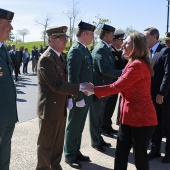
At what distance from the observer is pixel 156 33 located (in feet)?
16.7

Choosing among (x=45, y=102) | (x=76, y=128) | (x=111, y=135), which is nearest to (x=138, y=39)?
(x=45, y=102)

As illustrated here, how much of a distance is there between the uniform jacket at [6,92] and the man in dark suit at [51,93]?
1.31ft

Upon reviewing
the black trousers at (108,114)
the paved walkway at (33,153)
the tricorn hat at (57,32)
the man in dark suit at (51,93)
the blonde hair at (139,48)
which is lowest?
the paved walkway at (33,153)

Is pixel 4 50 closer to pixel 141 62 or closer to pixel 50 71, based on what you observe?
pixel 50 71

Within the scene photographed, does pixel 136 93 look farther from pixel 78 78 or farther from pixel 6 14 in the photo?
pixel 6 14

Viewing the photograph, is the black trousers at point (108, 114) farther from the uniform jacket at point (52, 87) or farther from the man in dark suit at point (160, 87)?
the uniform jacket at point (52, 87)

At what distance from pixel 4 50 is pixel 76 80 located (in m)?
1.25

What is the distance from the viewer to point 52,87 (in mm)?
3393

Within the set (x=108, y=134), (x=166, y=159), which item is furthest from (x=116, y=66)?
(x=166, y=159)

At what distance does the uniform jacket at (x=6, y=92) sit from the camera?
3.16 meters

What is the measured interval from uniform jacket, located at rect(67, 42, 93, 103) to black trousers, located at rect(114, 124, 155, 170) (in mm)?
1038

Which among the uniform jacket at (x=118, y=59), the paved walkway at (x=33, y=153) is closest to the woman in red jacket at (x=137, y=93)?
the paved walkway at (x=33, y=153)

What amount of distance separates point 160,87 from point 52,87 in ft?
6.43

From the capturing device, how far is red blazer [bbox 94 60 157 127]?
3.19 meters
